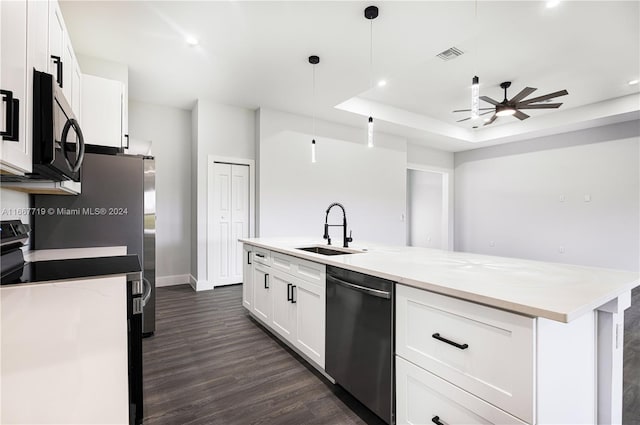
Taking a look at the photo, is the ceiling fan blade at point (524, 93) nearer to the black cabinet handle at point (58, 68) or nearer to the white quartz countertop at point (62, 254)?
the black cabinet handle at point (58, 68)

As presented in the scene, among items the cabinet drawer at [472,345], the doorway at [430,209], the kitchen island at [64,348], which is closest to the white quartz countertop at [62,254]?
the kitchen island at [64,348]

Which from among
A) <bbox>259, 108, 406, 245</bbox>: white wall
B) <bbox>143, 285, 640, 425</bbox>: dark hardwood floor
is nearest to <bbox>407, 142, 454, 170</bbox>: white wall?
<bbox>259, 108, 406, 245</bbox>: white wall

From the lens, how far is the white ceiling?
267 cm

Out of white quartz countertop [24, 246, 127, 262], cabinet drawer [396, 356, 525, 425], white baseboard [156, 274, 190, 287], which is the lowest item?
white baseboard [156, 274, 190, 287]

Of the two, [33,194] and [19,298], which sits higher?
[33,194]

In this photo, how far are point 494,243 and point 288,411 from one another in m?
7.13

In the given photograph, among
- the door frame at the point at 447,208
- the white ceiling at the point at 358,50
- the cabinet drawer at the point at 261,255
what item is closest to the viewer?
the white ceiling at the point at 358,50

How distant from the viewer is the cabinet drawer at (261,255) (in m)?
2.79

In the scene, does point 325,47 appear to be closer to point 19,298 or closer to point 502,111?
point 502,111

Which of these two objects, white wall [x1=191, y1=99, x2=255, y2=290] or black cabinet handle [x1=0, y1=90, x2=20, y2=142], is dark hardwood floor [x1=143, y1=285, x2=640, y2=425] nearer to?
white wall [x1=191, y1=99, x2=255, y2=290]

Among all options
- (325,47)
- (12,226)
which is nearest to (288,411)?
(12,226)

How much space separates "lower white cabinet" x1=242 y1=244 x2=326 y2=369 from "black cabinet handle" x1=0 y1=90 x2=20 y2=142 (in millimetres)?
1615

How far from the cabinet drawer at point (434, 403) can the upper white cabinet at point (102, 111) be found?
3133 millimetres

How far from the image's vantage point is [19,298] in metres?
0.98
